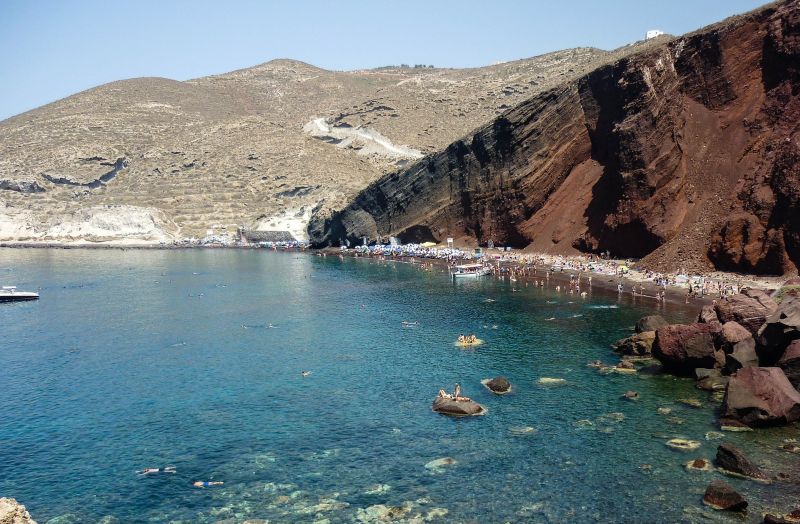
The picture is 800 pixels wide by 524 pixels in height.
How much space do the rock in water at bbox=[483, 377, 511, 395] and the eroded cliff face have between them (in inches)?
1447

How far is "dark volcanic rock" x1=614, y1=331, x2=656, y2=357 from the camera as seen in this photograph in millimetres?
41688

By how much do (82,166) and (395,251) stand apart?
405 ft

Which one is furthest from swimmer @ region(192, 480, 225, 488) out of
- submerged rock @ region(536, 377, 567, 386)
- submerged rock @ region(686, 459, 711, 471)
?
submerged rock @ region(536, 377, 567, 386)

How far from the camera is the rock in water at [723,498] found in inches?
843

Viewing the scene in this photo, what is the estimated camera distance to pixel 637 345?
137 feet

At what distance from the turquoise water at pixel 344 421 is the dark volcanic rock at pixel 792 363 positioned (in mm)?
4078

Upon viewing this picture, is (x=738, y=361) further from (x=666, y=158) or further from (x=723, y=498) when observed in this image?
(x=666, y=158)

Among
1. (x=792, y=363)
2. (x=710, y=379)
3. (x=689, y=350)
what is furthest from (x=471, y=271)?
(x=792, y=363)

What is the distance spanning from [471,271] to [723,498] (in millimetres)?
63394

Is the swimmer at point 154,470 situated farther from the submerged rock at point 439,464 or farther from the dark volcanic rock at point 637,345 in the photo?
the dark volcanic rock at point 637,345

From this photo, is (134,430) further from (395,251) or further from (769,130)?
(395,251)

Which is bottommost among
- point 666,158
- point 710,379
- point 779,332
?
point 710,379

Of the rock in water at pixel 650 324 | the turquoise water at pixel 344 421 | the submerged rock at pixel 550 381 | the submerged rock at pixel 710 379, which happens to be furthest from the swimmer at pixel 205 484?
the rock in water at pixel 650 324

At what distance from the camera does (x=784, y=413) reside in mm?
28297
